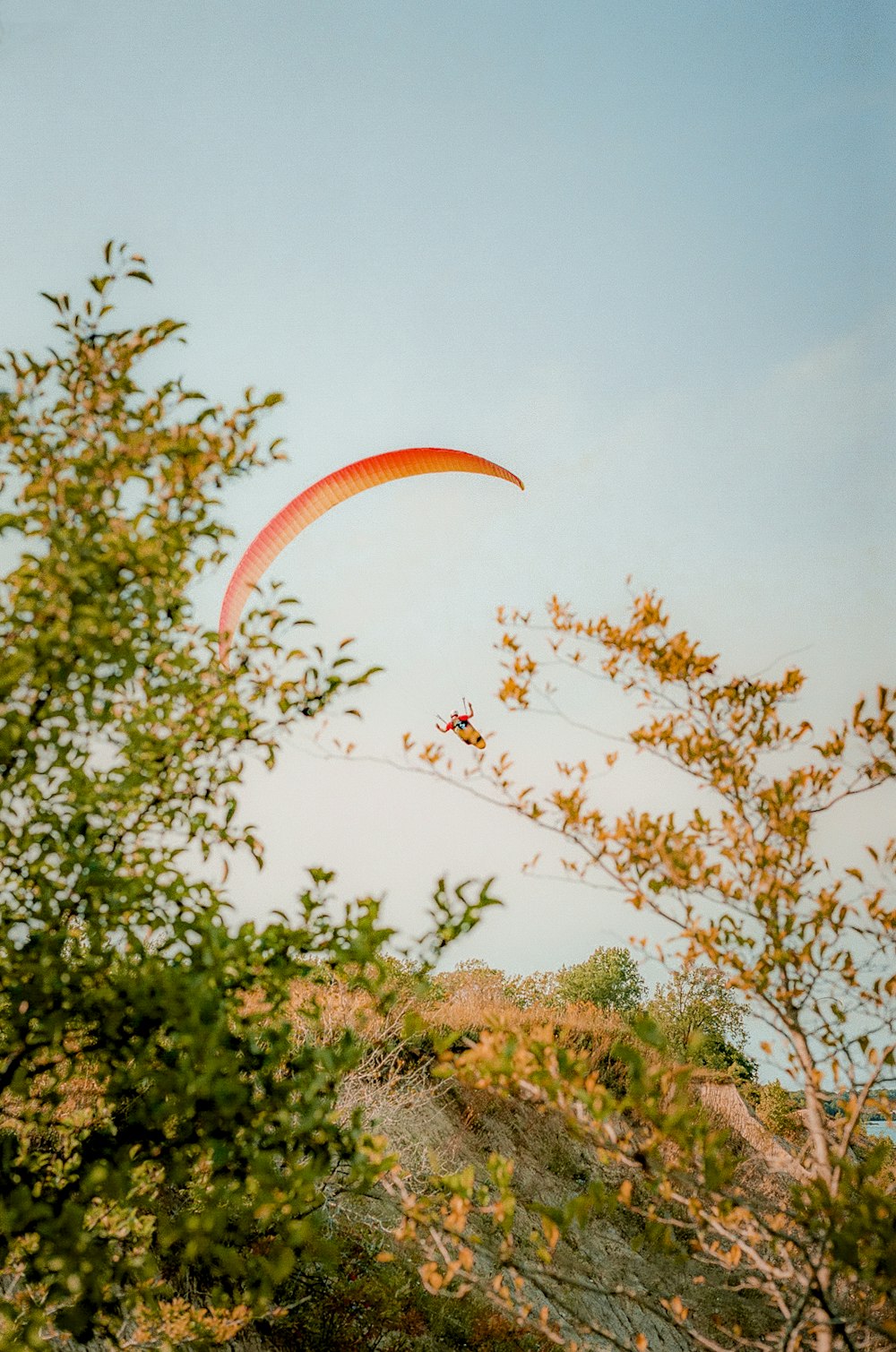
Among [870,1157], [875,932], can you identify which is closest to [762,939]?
[875,932]

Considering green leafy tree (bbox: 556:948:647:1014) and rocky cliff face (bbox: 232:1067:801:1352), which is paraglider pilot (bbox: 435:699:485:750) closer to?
rocky cliff face (bbox: 232:1067:801:1352)

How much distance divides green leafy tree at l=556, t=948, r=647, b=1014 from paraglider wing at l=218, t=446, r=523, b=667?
27511mm

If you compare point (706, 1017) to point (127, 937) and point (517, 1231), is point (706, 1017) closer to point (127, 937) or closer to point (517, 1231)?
point (517, 1231)

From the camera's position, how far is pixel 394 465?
44.9 feet

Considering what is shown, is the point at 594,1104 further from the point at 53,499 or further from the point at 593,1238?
the point at 593,1238

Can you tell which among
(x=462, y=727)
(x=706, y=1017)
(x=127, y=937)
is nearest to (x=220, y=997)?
(x=127, y=937)

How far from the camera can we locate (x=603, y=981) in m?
35.8

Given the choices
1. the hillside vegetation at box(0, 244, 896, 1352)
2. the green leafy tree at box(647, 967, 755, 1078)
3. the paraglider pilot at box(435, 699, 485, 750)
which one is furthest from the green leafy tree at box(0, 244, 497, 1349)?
the green leafy tree at box(647, 967, 755, 1078)

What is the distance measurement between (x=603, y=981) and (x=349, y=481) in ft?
97.4

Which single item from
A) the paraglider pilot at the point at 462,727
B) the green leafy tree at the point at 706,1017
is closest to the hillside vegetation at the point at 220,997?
the paraglider pilot at the point at 462,727

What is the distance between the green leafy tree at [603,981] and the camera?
117 ft

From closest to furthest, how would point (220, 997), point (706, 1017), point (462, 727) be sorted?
point (220, 997)
point (462, 727)
point (706, 1017)

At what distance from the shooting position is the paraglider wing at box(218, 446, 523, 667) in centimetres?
1354

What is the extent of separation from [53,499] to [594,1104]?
3.00 metres
